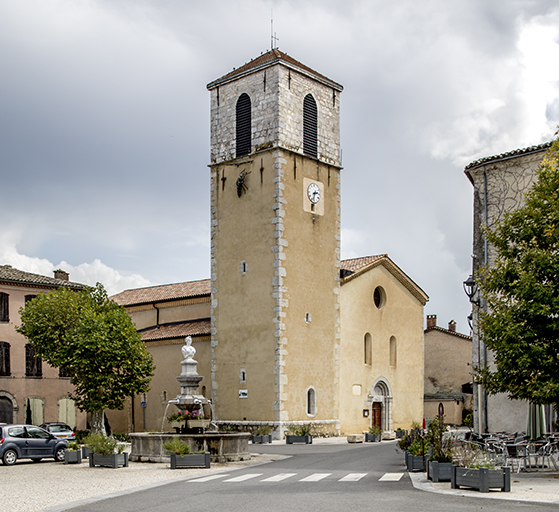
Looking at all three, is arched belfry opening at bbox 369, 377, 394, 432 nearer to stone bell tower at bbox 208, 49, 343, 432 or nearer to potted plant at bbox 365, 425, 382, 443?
stone bell tower at bbox 208, 49, 343, 432

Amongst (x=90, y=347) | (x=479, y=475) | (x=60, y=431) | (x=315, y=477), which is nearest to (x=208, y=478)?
(x=315, y=477)

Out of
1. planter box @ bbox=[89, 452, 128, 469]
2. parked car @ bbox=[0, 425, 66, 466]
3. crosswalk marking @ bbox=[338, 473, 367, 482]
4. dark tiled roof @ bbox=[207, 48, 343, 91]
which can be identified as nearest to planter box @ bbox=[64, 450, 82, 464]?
parked car @ bbox=[0, 425, 66, 466]

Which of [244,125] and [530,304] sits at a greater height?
[244,125]

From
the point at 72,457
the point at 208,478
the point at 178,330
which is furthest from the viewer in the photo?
the point at 178,330

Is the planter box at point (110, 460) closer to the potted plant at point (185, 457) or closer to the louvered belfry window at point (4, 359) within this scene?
the potted plant at point (185, 457)

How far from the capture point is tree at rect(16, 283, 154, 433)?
34531 mm

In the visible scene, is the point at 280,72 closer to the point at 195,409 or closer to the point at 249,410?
the point at 249,410

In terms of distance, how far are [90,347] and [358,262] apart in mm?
16594

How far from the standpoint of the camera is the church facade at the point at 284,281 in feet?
121

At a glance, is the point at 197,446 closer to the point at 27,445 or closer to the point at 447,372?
the point at 27,445

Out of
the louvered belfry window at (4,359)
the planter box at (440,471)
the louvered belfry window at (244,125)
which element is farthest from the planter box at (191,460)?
the louvered belfry window at (4,359)

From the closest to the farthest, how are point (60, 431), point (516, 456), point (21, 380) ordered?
point (516, 456)
point (60, 431)
point (21, 380)

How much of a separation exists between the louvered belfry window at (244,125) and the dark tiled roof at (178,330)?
9.76 metres

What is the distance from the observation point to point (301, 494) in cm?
1439
